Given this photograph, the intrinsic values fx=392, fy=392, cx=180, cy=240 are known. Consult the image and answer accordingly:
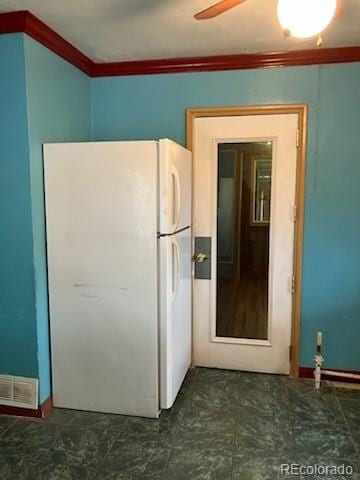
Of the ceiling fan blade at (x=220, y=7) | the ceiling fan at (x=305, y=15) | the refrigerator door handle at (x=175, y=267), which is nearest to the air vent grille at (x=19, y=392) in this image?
the refrigerator door handle at (x=175, y=267)

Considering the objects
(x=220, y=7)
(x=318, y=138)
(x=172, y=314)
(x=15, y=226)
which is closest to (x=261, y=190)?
(x=318, y=138)

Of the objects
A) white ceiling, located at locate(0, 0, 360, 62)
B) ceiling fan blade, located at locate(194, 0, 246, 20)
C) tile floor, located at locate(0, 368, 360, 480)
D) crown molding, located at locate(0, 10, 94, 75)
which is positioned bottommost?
tile floor, located at locate(0, 368, 360, 480)

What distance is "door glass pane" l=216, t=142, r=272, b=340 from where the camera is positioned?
2.97 m

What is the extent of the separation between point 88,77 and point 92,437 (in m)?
2.52

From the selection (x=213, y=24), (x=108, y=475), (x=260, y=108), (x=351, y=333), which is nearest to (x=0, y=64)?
(x=213, y=24)

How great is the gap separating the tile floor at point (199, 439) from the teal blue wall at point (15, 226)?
17.0 inches

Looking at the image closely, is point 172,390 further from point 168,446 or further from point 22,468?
point 22,468

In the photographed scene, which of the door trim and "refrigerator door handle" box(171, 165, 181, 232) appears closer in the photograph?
"refrigerator door handle" box(171, 165, 181, 232)

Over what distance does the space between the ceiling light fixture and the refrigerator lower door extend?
1.29 metres

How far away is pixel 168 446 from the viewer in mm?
2189

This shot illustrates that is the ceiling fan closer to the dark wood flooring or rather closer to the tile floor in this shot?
the dark wood flooring

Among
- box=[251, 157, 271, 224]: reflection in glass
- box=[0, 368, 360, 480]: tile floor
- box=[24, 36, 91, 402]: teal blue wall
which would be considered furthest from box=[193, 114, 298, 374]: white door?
box=[24, 36, 91, 402]: teal blue wall

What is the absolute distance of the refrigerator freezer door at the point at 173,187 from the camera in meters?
2.27

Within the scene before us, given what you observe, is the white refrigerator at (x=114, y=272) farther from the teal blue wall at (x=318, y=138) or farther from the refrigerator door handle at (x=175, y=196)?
the teal blue wall at (x=318, y=138)
